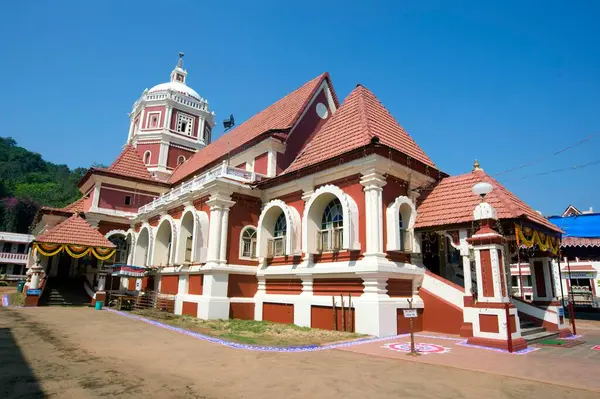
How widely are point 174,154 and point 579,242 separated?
81.1 ft

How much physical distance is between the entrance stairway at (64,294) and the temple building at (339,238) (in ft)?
1.40

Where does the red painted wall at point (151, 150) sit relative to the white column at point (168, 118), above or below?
below

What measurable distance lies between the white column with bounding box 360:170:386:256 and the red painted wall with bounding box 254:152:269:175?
5944mm

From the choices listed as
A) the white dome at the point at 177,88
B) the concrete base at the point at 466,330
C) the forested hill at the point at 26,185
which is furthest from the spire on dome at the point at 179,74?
the forested hill at the point at 26,185

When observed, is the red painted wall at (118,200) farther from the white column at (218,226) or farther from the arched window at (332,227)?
the arched window at (332,227)

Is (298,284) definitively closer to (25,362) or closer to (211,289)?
(211,289)

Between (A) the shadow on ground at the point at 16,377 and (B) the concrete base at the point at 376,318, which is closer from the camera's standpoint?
(A) the shadow on ground at the point at 16,377

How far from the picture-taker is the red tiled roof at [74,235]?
1761cm

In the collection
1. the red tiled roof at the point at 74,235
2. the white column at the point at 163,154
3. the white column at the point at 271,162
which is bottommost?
the red tiled roof at the point at 74,235

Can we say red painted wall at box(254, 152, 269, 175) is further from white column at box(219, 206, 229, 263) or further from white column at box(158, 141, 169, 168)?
white column at box(158, 141, 169, 168)

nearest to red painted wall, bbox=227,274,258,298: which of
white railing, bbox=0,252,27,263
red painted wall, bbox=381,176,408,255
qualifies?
red painted wall, bbox=381,176,408,255

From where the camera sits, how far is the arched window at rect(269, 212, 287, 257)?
45.8 ft

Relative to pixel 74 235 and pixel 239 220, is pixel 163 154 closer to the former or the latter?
pixel 74 235

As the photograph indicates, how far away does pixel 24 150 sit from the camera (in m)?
84.4
